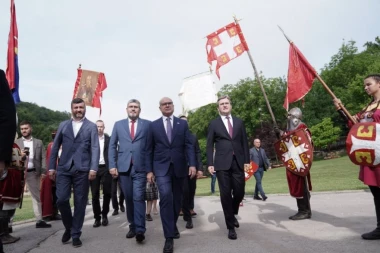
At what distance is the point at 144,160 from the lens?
5676 mm

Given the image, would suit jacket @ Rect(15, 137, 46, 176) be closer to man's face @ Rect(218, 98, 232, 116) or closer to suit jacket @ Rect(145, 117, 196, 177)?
suit jacket @ Rect(145, 117, 196, 177)

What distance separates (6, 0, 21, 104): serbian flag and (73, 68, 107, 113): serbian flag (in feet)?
12.1

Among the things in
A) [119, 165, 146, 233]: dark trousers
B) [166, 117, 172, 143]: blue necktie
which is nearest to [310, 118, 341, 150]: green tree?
[119, 165, 146, 233]: dark trousers

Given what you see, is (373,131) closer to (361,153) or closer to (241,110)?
(361,153)

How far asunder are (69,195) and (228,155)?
→ 277cm

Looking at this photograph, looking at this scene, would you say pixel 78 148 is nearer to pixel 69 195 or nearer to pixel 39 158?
pixel 69 195

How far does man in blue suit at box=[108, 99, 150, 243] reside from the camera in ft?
19.6

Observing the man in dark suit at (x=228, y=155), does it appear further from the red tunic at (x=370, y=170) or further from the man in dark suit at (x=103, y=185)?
the man in dark suit at (x=103, y=185)

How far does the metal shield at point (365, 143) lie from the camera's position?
15.2ft

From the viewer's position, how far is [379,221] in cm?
500

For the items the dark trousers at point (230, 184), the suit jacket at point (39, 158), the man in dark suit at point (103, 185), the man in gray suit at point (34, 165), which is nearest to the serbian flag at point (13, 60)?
the man in gray suit at point (34, 165)

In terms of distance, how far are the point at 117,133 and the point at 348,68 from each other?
55.2 meters

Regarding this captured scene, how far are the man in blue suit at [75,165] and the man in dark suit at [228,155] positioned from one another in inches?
81.8

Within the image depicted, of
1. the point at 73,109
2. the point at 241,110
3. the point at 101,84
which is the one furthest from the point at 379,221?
the point at 241,110
